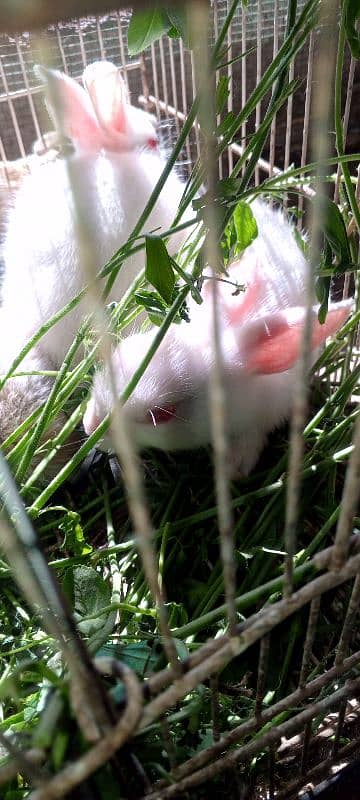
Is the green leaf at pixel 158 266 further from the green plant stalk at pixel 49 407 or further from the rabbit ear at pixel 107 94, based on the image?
the rabbit ear at pixel 107 94

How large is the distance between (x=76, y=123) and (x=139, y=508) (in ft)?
3.43

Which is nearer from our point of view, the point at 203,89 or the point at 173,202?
the point at 203,89

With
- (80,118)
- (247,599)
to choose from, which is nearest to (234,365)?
(247,599)

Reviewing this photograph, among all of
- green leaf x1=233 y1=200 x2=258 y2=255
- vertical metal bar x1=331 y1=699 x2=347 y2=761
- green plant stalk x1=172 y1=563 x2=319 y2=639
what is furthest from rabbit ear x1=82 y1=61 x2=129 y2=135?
vertical metal bar x1=331 y1=699 x2=347 y2=761

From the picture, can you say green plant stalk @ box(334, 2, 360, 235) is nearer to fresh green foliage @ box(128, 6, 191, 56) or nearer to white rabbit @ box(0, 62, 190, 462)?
fresh green foliage @ box(128, 6, 191, 56)


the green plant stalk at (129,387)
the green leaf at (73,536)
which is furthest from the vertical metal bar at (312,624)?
the green leaf at (73,536)

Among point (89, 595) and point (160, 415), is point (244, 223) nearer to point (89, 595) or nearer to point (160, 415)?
point (160, 415)

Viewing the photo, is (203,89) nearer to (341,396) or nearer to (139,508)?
(139,508)

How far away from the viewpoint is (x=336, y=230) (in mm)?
574

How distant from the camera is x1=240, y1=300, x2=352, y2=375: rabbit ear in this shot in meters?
0.82

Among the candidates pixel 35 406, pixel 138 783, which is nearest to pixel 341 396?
pixel 35 406

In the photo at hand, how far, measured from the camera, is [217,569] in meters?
0.85

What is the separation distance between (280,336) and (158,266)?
0.34m

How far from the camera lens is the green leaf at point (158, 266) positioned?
0.54 meters
